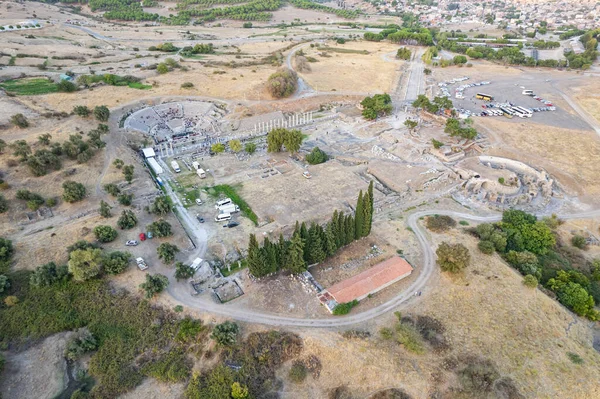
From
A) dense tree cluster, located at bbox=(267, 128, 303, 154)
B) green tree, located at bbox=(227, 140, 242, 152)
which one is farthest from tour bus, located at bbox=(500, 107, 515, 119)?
green tree, located at bbox=(227, 140, 242, 152)

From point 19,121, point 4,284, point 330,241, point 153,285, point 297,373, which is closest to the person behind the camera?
point 297,373

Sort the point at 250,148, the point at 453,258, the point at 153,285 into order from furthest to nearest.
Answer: the point at 250,148
the point at 453,258
the point at 153,285

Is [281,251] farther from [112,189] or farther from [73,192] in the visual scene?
[73,192]

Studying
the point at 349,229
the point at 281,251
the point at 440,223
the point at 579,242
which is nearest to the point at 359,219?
the point at 349,229

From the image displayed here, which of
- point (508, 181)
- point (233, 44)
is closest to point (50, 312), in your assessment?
point (508, 181)

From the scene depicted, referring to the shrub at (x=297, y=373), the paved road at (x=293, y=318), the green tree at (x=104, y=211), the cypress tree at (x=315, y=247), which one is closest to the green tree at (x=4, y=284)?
the green tree at (x=104, y=211)

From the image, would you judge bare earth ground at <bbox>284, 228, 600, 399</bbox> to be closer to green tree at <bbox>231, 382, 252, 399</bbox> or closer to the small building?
green tree at <bbox>231, 382, 252, 399</bbox>

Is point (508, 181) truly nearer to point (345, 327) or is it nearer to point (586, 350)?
point (586, 350)

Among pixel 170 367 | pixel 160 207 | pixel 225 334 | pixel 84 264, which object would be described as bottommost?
pixel 170 367

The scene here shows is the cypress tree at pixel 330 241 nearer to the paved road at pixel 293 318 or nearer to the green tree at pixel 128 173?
the paved road at pixel 293 318
